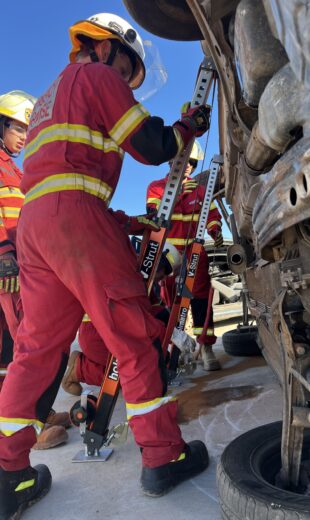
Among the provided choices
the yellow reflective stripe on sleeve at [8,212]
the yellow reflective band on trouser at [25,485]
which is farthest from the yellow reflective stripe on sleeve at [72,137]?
the yellow reflective band on trouser at [25,485]

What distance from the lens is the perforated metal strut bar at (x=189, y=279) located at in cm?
285

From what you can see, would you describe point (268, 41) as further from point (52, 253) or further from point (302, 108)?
point (52, 253)

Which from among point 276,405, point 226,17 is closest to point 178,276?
point 276,405

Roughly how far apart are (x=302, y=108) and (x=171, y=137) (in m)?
1.04

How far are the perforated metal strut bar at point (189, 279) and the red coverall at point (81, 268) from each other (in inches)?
41.9

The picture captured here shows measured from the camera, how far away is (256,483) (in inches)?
48.4

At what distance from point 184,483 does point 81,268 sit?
98 cm

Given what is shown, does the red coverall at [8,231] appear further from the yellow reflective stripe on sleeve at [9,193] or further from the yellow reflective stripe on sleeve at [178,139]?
the yellow reflective stripe on sleeve at [178,139]

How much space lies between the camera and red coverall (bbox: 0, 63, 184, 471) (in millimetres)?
1616

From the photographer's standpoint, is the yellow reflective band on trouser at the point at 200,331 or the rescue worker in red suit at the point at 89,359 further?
the yellow reflective band on trouser at the point at 200,331

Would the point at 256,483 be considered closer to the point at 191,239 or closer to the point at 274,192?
the point at 274,192

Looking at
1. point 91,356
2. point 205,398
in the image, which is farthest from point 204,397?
point 91,356

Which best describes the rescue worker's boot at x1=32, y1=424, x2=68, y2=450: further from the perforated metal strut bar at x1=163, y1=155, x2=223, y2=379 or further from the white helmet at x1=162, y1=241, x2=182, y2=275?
the white helmet at x1=162, y1=241, x2=182, y2=275

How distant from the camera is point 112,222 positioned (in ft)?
5.69
